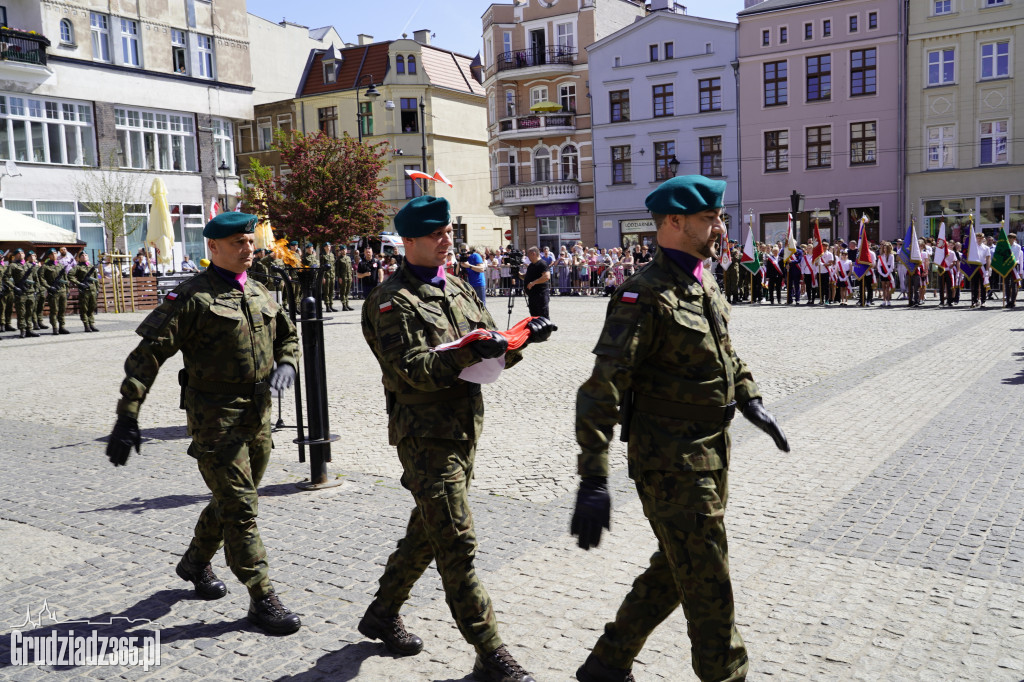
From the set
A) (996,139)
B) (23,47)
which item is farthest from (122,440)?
(996,139)

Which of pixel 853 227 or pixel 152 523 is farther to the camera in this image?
pixel 853 227

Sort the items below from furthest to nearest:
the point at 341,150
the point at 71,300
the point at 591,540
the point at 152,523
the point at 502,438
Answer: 1. the point at 71,300
2. the point at 341,150
3. the point at 502,438
4. the point at 152,523
5. the point at 591,540

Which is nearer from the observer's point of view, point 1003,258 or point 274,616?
point 274,616

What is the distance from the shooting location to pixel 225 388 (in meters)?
4.29

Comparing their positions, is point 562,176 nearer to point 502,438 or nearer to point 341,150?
point 341,150

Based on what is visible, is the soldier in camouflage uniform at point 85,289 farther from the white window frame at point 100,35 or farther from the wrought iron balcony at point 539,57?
the wrought iron balcony at point 539,57

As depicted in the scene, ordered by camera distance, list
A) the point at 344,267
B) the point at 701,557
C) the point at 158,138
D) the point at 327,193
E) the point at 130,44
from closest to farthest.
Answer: the point at 701,557, the point at 327,193, the point at 344,267, the point at 130,44, the point at 158,138

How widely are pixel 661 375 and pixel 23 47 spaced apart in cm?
4111

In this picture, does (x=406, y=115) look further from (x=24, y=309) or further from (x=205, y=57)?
(x=24, y=309)

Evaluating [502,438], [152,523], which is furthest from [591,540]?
[502,438]

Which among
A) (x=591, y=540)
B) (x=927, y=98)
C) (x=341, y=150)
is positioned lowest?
(x=591, y=540)

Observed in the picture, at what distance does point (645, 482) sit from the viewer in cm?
312

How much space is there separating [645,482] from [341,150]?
21.9 metres

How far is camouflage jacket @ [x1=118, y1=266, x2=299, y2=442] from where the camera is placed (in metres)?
4.15
